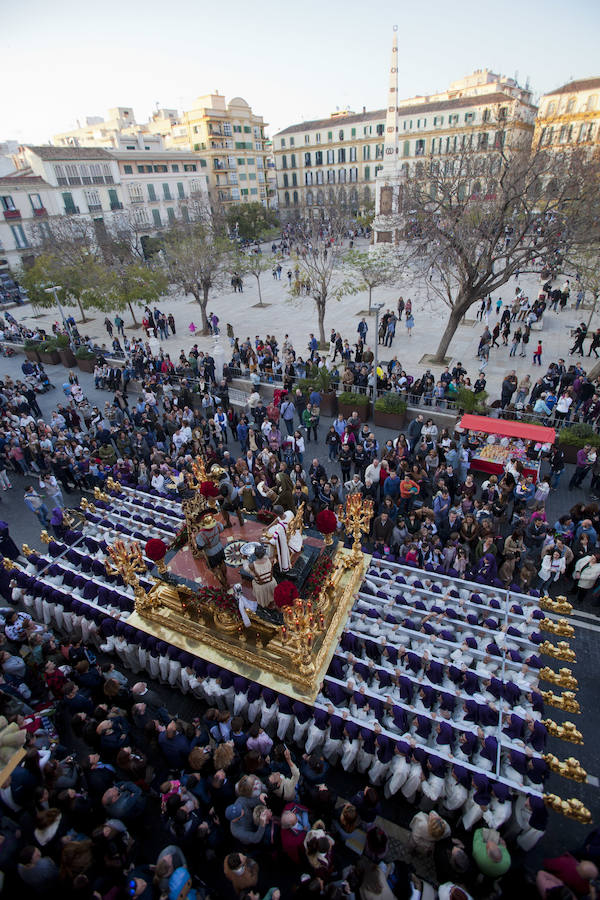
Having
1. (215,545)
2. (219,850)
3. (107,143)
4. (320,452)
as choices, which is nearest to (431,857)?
(219,850)

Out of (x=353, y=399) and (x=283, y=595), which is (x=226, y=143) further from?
(x=283, y=595)

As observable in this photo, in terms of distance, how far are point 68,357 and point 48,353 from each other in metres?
1.45

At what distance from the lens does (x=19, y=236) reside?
135ft

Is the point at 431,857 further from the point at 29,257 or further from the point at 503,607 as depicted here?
the point at 29,257

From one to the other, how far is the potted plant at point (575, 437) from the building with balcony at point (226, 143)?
5694 centimetres

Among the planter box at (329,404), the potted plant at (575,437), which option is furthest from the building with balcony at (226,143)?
the potted plant at (575,437)

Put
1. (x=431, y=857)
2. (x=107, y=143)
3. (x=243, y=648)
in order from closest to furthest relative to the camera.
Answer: (x=431, y=857) → (x=243, y=648) → (x=107, y=143)

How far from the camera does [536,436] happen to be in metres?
12.0

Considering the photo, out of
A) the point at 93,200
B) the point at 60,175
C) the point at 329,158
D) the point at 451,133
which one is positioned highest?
the point at 451,133

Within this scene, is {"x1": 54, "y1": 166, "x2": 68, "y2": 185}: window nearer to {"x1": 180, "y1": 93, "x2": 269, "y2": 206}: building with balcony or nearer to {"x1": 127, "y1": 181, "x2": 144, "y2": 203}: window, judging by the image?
{"x1": 127, "y1": 181, "x2": 144, "y2": 203}: window

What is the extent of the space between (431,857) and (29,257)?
50.0 m

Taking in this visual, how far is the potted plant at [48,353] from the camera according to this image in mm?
24594

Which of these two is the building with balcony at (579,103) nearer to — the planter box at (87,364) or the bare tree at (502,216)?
the bare tree at (502,216)

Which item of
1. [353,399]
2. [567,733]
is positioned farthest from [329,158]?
[567,733]
